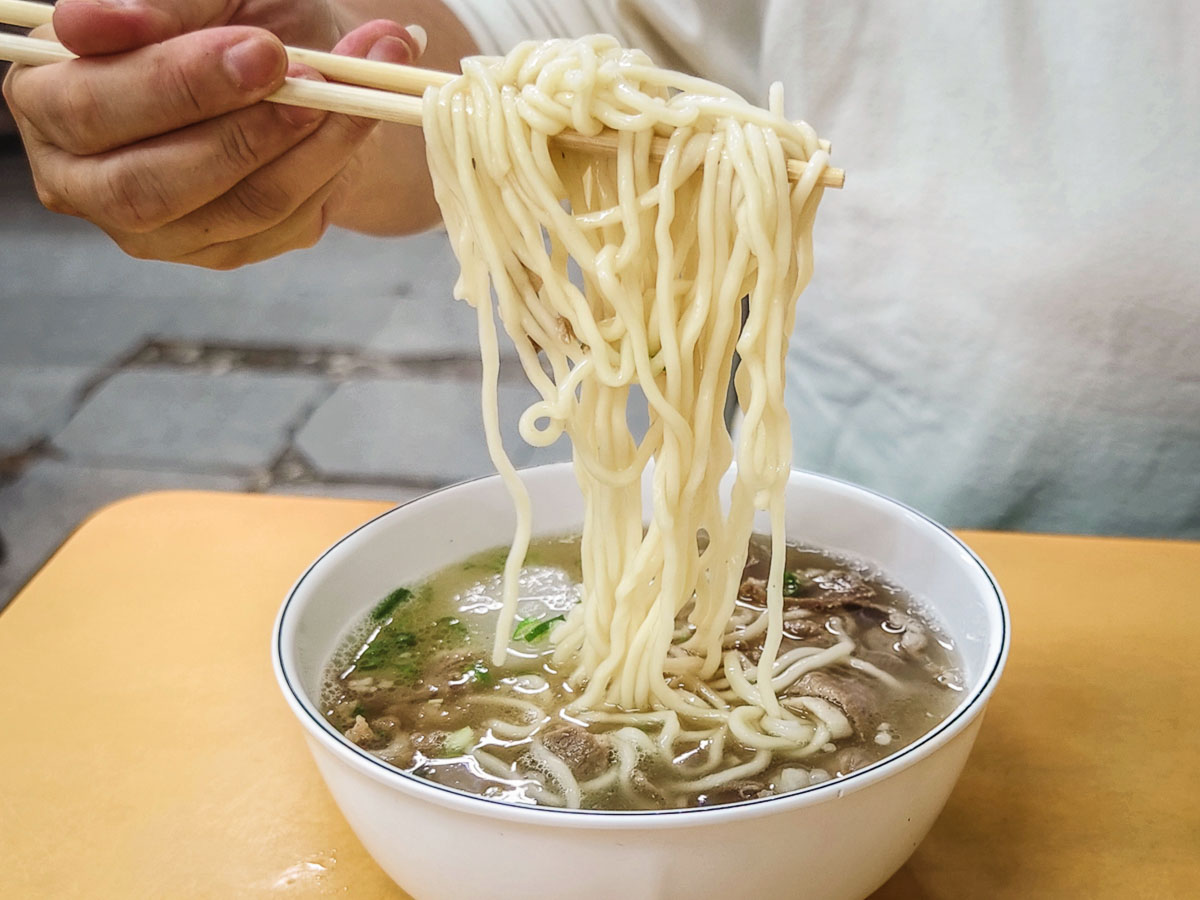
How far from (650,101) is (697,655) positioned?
1.98 feet

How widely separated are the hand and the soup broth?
20.3 inches

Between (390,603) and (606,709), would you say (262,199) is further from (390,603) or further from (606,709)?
(606,709)

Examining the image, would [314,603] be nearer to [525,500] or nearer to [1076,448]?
[525,500]

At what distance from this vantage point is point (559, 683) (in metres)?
1.15

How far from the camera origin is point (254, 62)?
102 cm

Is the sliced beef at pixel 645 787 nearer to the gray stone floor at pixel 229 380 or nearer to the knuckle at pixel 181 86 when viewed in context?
the knuckle at pixel 181 86

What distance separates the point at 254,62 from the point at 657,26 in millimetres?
1032

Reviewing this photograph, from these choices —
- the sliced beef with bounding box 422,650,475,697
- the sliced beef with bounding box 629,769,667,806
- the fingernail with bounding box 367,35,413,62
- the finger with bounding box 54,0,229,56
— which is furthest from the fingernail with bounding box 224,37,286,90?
the sliced beef with bounding box 629,769,667,806

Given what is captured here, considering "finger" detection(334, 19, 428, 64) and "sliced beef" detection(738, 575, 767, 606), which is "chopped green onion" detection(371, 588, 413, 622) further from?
"finger" detection(334, 19, 428, 64)

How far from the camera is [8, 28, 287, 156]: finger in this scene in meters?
1.03

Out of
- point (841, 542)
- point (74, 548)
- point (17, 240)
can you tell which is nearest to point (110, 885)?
point (74, 548)

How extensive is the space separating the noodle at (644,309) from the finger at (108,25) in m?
0.34

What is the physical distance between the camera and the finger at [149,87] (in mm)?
1033

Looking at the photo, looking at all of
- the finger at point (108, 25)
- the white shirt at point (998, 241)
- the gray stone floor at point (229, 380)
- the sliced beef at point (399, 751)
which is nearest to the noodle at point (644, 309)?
the sliced beef at point (399, 751)
